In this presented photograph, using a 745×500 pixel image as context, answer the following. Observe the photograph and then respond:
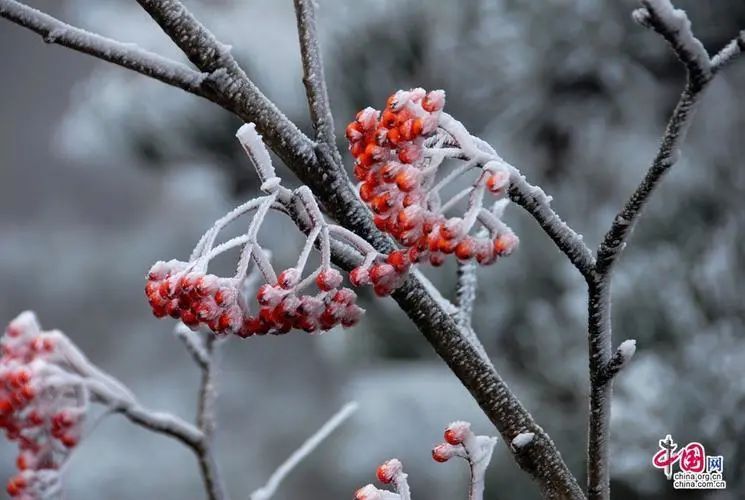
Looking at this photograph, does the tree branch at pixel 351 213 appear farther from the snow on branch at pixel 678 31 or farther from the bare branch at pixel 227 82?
the snow on branch at pixel 678 31

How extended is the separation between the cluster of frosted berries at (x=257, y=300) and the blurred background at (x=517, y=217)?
3.20 ft

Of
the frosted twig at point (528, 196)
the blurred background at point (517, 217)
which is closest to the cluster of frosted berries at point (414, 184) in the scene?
the frosted twig at point (528, 196)

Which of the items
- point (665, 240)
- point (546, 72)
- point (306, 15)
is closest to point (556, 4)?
point (546, 72)

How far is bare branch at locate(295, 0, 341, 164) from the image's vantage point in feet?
0.96

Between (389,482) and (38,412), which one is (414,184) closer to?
(389,482)

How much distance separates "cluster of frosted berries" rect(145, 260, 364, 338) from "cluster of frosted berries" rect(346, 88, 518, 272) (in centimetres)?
3

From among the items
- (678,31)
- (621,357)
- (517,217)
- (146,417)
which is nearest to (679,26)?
(678,31)

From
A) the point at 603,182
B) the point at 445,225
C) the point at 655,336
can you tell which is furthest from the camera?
the point at 603,182

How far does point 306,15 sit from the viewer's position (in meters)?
0.31

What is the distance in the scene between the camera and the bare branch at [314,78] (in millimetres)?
292

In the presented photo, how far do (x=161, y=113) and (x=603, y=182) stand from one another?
1.08 metres

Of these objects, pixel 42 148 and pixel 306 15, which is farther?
pixel 42 148

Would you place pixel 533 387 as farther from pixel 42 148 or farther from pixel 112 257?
pixel 42 148

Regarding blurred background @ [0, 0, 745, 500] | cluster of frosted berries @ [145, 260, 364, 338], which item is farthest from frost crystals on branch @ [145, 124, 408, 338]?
blurred background @ [0, 0, 745, 500]
